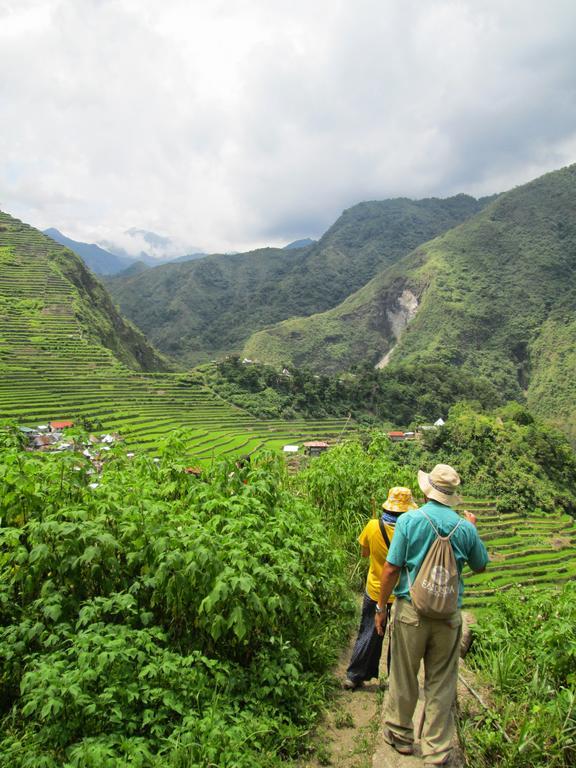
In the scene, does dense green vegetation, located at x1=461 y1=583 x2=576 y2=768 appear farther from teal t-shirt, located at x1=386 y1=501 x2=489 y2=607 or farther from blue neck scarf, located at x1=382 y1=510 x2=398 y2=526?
blue neck scarf, located at x1=382 y1=510 x2=398 y2=526

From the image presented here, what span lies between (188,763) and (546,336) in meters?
121

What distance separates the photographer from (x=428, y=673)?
2846 mm

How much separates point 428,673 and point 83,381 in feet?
160

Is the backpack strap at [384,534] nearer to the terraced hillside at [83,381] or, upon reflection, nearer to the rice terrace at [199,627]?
the rice terrace at [199,627]

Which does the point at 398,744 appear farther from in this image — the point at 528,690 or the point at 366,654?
the point at 528,690

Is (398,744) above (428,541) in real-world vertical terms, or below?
below

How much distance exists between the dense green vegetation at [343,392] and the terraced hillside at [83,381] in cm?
314

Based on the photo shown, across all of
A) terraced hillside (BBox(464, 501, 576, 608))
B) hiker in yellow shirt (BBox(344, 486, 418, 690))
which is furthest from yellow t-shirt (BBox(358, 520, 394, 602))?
terraced hillside (BBox(464, 501, 576, 608))

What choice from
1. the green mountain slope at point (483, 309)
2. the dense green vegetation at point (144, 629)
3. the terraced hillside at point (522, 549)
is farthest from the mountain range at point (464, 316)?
the dense green vegetation at point (144, 629)

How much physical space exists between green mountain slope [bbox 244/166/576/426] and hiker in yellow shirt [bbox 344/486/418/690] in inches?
3749

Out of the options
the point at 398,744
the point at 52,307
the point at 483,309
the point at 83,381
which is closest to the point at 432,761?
the point at 398,744

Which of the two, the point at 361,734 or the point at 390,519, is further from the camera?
the point at 390,519

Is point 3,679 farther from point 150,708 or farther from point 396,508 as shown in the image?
point 396,508

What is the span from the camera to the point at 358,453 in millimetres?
8352
